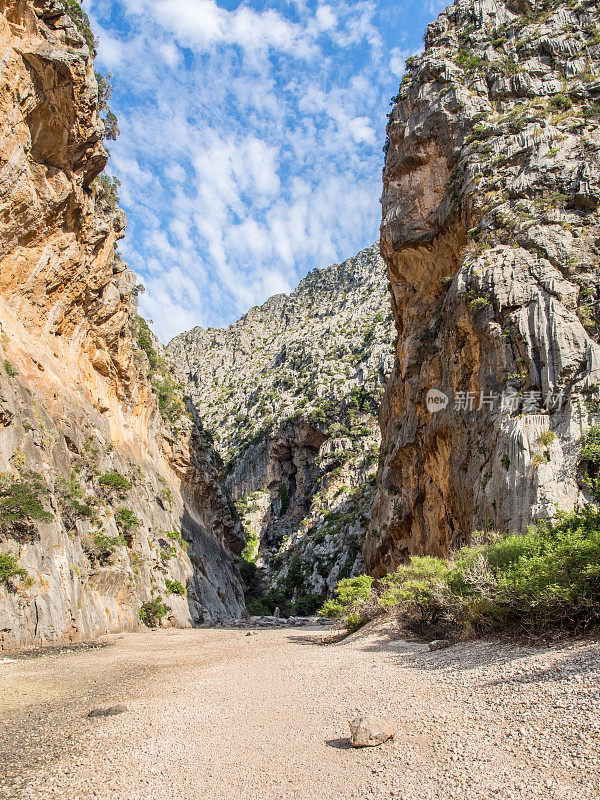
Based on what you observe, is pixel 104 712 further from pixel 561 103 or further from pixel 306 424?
pixel 306 424

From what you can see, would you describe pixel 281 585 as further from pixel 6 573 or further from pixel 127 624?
pixel 6 573

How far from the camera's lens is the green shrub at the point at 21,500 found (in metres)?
15.5

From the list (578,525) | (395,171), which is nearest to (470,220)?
(395,171)

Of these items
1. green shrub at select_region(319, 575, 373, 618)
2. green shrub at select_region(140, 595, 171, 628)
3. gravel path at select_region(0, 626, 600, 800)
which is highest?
gravel path at select_region(0, 626, 600, 800)

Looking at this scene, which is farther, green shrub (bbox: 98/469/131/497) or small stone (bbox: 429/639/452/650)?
green shrub (bbox: 98/469/131/497)

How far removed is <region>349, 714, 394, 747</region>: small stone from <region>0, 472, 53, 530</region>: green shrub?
14.1 meters

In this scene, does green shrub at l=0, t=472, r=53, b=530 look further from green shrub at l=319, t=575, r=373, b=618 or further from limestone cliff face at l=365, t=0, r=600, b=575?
limestone cliff face at l=365, t=0, r=600, b=575

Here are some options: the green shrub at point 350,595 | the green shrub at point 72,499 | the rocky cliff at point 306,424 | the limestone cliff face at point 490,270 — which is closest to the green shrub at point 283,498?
the rocky cliff at point 306,424

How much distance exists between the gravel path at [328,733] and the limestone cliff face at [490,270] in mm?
9050

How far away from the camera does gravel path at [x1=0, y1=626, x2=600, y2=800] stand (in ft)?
13.3

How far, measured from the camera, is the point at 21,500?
622 inches

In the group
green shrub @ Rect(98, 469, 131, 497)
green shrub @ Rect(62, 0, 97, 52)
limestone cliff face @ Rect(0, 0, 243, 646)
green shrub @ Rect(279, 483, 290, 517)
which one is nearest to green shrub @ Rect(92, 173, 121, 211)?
limestone cliff face @ Rect(0, 0, 243, 646)

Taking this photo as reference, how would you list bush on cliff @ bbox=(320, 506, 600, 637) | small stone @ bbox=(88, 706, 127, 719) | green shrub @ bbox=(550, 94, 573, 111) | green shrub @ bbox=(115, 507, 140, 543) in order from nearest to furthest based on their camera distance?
small stone @ bbox=(88, 706, 127, 719), bush on cliff @ bbox=(320, 506, 600, 637), green shrub @ bbox=(115, 507, 140, 543), green shrub @ bbox=(550, 94, 573, 111)

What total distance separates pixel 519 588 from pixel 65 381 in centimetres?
2366
